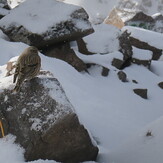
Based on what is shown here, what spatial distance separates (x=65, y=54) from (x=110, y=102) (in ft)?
8.30

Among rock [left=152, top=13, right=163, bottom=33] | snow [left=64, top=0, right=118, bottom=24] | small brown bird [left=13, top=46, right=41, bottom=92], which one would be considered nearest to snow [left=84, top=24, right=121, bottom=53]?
small brown bird [left=13, top=46, right=41, bottom=92]

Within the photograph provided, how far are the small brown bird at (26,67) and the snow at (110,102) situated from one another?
384 mm

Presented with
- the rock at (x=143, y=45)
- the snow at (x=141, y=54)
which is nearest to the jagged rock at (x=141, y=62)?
the snow at (x=141, y=54)

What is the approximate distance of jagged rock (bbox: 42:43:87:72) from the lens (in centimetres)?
1111

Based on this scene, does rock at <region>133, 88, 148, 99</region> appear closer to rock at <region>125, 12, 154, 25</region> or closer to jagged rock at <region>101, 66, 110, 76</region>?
jagged rock at <region>101, 66, 110, 76</region>

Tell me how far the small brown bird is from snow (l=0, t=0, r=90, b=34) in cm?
560

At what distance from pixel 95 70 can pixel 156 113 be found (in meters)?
2.32

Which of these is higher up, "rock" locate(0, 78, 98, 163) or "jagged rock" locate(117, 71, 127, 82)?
"rock" locate(0, 78, 98, 163)

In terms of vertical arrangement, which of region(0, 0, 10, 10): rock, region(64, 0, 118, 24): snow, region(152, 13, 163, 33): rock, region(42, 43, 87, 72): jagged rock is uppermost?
region(42, 43, 87, 72): jagged rock

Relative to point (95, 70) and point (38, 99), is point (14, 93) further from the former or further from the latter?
point (95, 70)

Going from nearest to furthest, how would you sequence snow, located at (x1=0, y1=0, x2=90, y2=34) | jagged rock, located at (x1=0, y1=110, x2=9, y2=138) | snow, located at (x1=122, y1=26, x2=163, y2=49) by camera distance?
1. jagged rock, located at (x1=0, y1=110, x2=9, y2=138)
2. snow, located at (x1=0, y1=0, x2=90, y2=34)
3. snow, located at (x1=122, y1=26, x2=163, y2=49)

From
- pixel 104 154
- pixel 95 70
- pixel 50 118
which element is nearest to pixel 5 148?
pixel 50 118

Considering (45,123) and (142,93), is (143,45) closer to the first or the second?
(142,93)

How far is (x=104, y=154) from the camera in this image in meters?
6.04
